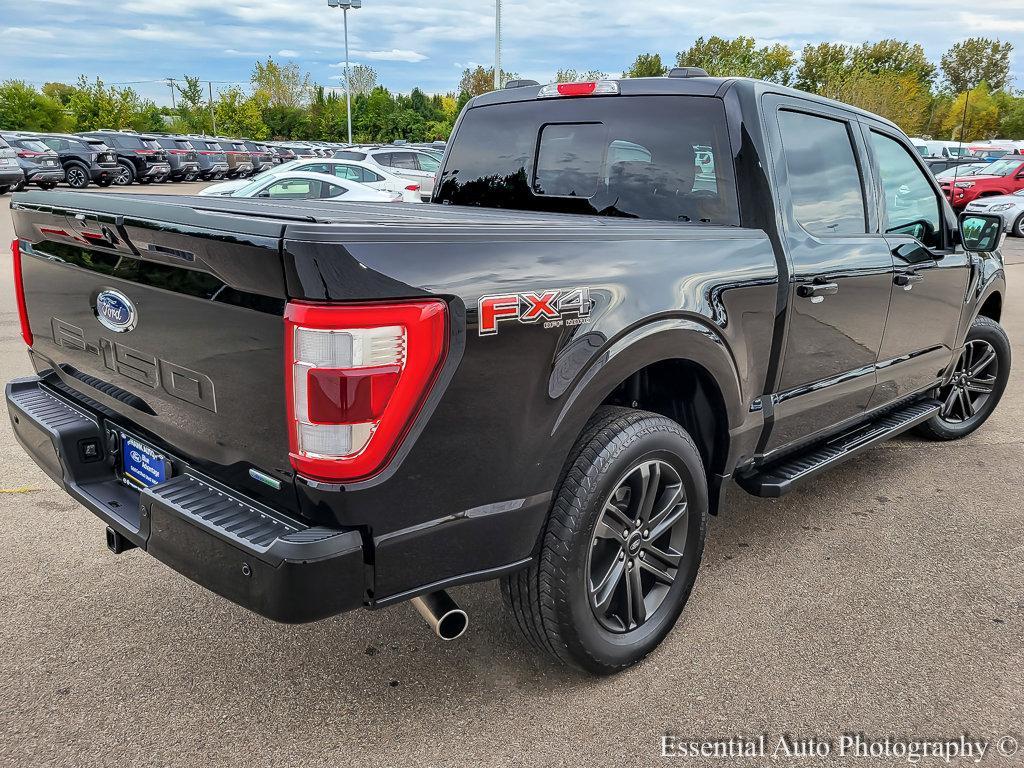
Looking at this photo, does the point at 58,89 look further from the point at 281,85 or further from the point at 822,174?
the point at 822,174

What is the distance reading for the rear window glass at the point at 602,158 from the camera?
10.4 ft

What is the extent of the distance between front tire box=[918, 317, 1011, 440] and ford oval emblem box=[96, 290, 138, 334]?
14.8ft

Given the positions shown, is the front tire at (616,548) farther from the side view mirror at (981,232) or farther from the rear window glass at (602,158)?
the side view mirror at (981,232)

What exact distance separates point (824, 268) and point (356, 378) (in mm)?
2165

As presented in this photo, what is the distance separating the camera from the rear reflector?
3473mm

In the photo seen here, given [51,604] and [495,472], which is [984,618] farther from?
[51,604]

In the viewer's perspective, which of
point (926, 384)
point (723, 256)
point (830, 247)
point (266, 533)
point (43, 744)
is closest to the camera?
point (266, 533)

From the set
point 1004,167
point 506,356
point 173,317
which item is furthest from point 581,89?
point 1004,167

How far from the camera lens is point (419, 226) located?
201cm

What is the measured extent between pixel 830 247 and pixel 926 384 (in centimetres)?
158

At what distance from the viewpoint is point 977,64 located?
267ft

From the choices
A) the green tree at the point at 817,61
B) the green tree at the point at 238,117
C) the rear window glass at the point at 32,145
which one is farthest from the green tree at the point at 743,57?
the rear window glass at the point at 32,145

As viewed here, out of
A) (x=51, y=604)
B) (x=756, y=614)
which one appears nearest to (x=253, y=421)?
(x=51, y=604)

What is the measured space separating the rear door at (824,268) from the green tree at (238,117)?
3188 inches
